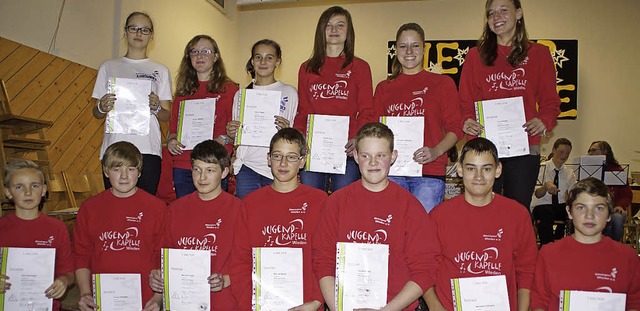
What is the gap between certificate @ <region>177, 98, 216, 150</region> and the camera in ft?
12.0

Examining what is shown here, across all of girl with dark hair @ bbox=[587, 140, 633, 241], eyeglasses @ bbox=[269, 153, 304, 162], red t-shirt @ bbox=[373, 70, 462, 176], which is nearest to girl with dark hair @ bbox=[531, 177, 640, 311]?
red t-shirt @ bbox=[373, 70, 462, 176]

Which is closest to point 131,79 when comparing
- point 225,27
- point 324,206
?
point 324,206

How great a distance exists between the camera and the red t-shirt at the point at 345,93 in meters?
3.46

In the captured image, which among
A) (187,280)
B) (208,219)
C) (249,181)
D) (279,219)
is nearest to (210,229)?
(208,219)

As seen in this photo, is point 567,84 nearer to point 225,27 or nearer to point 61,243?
point 225,27

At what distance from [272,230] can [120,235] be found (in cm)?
101

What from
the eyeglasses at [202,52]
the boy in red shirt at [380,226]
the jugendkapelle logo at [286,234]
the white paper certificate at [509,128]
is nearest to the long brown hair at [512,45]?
the white paper certificate at [509,128]

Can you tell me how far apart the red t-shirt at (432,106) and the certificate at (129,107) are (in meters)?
1.71

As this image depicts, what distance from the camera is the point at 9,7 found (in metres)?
5.88

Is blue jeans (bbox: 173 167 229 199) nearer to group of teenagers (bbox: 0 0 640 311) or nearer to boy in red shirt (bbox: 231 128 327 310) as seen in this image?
group of teenagers (bbox: 0 0 640 311)

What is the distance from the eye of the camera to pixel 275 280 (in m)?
2.84

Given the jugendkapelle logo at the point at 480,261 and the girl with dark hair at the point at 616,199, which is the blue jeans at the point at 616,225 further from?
the jugendkapelle logo at the point at 480,261

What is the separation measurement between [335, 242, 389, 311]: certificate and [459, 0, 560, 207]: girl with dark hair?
1.08 meters

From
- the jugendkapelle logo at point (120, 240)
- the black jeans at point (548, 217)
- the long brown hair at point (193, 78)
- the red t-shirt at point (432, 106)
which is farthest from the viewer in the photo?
the black jeans at point (548, 217)
